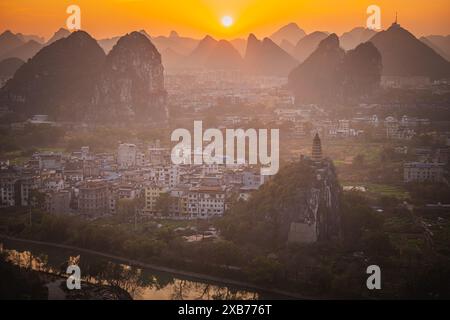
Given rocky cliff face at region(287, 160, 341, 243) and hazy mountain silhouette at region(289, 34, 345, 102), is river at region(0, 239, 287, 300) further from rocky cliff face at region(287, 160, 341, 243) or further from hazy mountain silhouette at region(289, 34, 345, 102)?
hazy mountain silhouette at region(289, 34, 345, 102)

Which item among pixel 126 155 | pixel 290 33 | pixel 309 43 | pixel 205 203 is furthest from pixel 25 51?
pixel 205 203

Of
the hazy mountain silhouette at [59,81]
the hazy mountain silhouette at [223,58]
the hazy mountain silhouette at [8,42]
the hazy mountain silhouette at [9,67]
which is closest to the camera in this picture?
the hazy mountain silhouette at [59,81]

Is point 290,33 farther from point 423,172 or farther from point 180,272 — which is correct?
point 180,272

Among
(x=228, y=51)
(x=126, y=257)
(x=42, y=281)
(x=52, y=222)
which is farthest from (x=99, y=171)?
(x=228, y=51)

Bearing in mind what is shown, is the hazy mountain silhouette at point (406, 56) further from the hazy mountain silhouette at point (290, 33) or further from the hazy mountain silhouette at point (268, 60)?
the hazy mountain silhouette at point (290, 33)

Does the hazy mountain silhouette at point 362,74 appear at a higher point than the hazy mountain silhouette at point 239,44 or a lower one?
lower

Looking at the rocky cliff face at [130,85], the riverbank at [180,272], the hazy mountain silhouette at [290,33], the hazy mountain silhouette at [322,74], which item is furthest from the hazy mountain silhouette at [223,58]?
the riverbank at [180,272]

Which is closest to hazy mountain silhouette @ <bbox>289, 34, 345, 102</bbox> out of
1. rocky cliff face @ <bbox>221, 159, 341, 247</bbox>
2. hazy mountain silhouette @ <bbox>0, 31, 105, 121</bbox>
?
hazy mountain silhouette @ <bbox>0, 31, 105, 121</bbox>
